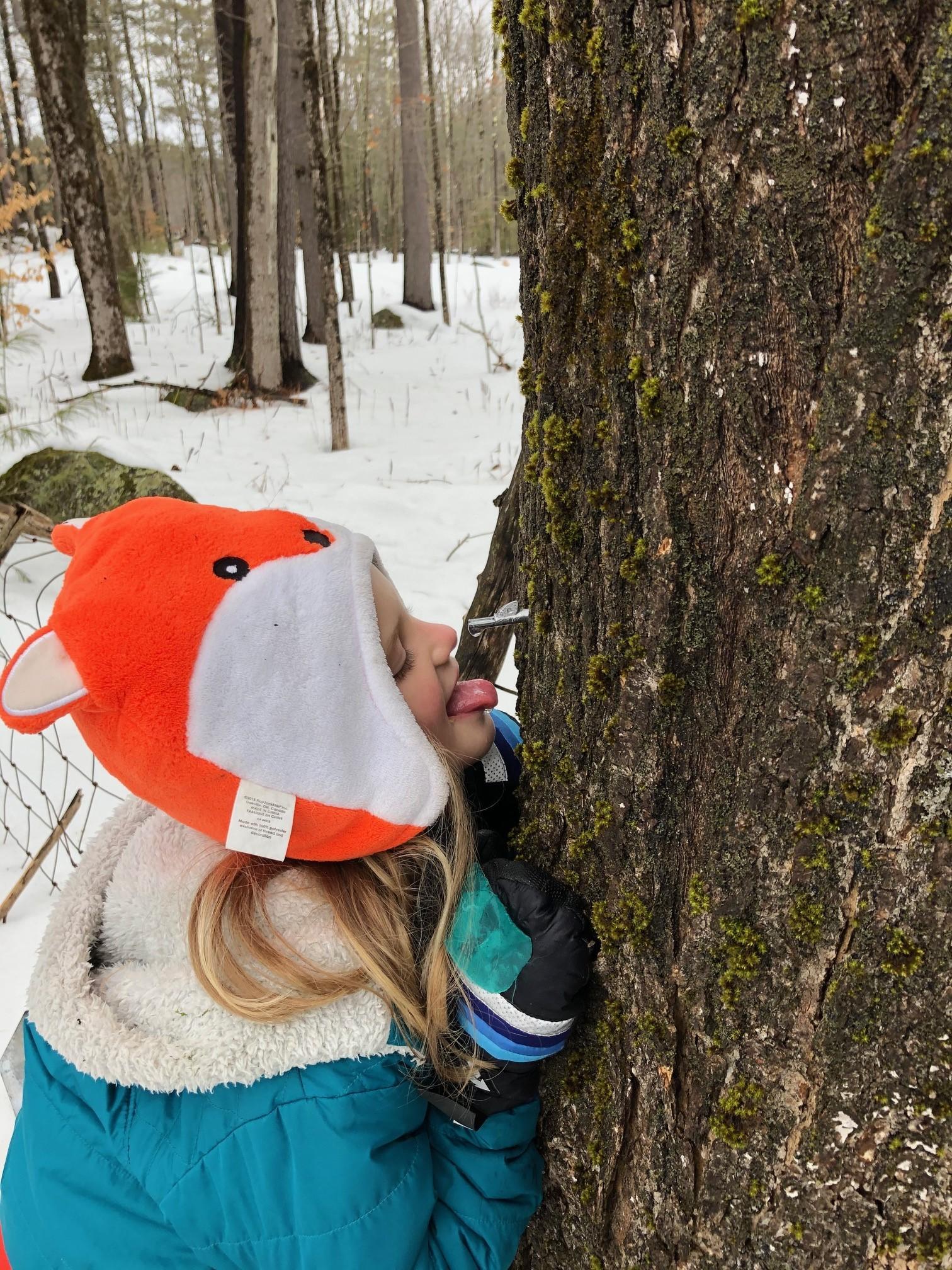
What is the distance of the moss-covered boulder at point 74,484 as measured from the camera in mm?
4895

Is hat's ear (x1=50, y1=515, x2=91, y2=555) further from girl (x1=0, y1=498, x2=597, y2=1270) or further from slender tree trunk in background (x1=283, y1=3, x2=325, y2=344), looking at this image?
slender tree trunk in background (x1=283, y1=3, x2=325, y2=344)

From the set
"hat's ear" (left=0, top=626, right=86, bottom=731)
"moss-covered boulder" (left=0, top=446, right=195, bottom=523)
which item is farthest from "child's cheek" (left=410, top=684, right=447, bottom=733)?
"moss-covered boulder" (left=0, top=446, right=195, bottom=523)

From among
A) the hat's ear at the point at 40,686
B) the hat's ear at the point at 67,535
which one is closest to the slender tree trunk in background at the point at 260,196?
the hat's ear at the point at 67,535

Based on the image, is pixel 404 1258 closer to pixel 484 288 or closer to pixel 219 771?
pixel 219 771

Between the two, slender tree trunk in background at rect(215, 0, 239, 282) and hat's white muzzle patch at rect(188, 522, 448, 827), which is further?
slender tree trunk in background at rect(215, 0, 239, 282)

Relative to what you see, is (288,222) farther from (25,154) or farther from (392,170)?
(392,170)

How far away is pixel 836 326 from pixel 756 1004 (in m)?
0.71

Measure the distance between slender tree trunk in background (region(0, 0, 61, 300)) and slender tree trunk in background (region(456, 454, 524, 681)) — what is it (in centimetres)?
990

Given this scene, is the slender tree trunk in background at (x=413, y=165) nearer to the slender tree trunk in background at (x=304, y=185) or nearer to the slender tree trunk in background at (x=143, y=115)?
the slender tree trunk in background at (x=304, y=185)

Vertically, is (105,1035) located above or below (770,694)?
below

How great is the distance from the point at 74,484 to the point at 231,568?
4.41 m

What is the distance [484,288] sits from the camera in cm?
1714

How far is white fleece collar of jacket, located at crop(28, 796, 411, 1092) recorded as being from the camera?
1.15 metres

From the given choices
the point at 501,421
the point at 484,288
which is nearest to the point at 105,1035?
the point at 501,421
